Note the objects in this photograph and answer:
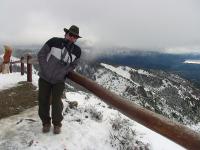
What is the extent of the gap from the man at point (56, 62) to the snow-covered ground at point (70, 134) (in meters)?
0.72

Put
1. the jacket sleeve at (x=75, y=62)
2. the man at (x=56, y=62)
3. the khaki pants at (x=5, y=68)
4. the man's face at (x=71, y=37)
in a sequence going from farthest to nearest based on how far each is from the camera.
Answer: the khaki pants at (x=5, y=68) → the jacket sleeve at (x=75, y=62) → the man at (x=56, y=62) → the man's face at (x=71, y=37)

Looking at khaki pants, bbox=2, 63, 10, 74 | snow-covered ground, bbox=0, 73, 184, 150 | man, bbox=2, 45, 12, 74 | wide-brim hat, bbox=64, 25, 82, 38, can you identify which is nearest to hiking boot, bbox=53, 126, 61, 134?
snow-covered ground, bbox=0, 73, 184, 150

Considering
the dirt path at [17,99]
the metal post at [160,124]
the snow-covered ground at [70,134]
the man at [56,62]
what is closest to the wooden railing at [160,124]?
the metal post at [160,124]

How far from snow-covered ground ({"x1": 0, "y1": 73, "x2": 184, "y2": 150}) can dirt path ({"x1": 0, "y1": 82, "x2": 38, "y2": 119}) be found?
0.48 metres

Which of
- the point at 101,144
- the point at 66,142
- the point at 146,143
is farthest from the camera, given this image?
the point at 146,143

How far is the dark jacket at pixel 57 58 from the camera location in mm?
7168

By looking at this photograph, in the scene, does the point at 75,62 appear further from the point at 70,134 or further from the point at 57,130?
the point at 70,134

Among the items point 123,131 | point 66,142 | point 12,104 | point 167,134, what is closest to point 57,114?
point 66,142

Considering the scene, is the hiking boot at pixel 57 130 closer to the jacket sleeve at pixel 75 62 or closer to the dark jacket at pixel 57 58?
the dark jacket at pixel 57 58

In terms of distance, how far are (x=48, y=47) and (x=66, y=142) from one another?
2070 mm

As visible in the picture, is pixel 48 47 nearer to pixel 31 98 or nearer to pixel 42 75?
→ pixel 42 75

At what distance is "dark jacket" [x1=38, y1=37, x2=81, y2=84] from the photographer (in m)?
7.17

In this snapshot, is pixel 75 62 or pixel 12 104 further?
pixel 12 104

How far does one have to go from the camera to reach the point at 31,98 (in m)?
11.5
